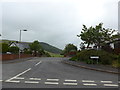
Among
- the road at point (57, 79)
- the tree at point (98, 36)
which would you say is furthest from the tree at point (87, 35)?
the road at point (57, 79)

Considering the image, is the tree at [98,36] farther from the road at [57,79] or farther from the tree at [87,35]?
the road at [57,79]

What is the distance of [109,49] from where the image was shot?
2403 cm

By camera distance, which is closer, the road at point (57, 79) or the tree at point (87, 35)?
the road at point (57, 79)

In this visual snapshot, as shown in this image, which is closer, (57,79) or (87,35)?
(57,79)

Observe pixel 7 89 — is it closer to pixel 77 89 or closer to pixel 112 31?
pixel 77 89

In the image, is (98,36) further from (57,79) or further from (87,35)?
(57,79)

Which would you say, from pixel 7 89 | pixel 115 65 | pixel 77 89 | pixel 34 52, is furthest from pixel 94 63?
pixel 34 52

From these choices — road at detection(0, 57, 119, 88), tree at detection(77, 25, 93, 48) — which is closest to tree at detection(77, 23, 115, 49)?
tree at detection(77, 25, 93, 48)

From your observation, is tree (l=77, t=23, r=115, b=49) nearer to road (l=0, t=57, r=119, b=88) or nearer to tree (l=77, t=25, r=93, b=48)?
tree (l=77, t=25, r=93, b=48)

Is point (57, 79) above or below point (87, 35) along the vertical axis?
below

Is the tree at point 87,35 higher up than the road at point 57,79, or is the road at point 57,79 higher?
the tree at point 87,35

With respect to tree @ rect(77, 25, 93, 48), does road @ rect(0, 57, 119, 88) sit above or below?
below

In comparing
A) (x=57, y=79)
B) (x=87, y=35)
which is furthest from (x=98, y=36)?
(x=57, y=79)

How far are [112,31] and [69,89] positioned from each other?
22988 mm
